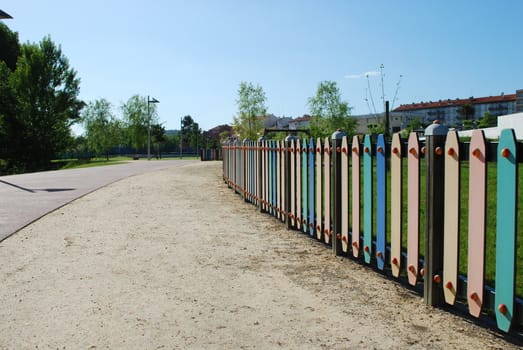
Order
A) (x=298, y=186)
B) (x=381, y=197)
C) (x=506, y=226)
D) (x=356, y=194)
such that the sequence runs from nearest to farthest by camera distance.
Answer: (x=506, y=226) < (x=381, y=197) < (x=356, y=194) < (x=298, y=186)

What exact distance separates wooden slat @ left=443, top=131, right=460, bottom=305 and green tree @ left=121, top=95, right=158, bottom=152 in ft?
242

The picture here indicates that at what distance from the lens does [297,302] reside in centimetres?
433

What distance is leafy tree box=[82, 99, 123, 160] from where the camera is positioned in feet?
254

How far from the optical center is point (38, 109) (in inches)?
1948

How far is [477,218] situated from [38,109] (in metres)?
52.5

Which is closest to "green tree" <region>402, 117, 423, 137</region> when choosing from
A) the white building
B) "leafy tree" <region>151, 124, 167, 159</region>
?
"leafy tree" <region>151, 124, 167, 159</region>

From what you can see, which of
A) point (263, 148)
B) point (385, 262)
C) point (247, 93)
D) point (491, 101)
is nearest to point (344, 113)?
point (247, 93)

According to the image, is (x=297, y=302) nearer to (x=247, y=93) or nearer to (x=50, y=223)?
(x=50, y=223)

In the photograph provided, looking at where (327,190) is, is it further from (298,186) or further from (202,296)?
(202,296)

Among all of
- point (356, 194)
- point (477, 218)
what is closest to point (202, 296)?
point (356, 194)

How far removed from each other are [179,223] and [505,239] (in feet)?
20.7

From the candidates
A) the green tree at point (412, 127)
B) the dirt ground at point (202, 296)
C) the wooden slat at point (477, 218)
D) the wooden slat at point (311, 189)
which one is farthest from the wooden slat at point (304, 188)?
the green tree at point (412, 127)

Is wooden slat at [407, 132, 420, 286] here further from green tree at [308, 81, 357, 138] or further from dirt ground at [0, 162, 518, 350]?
green tree at [308, 81, 357, 138]

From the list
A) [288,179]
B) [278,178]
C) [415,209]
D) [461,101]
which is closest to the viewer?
[415,209]
